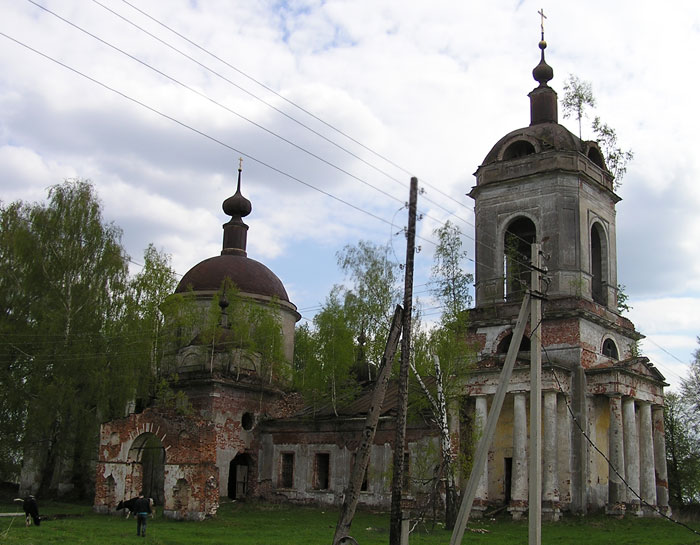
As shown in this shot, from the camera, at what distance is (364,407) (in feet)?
95.3

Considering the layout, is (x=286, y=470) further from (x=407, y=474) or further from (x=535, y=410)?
(x=535, y=410)

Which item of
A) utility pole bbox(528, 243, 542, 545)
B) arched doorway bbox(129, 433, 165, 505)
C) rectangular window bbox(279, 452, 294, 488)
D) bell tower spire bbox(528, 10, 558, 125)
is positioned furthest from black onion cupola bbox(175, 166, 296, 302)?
A: utility pole bbox(528, 243, 542, 545)

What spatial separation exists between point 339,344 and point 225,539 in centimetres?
1215

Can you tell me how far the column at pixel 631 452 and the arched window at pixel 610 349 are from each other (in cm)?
216

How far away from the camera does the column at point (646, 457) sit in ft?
82.7

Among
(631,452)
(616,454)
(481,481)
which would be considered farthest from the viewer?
(631,452)

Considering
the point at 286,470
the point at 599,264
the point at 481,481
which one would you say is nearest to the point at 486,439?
the point at 481,481

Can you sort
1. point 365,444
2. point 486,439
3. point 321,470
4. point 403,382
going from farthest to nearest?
point 321,470 → point 403,382 → point 365,444 → point 486,439

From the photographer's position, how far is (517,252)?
26547 millimetres

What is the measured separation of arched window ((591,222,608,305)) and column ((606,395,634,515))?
417 cm

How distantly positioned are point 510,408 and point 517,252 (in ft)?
16.9

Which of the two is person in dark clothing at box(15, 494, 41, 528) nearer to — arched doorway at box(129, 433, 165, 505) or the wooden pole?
arched doorway at box(129, 433, 165, 505)

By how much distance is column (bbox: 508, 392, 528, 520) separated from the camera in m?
23.2

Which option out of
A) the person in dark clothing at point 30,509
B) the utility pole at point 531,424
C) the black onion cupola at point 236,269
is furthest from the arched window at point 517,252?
the person in dark clothing at point 30,509
